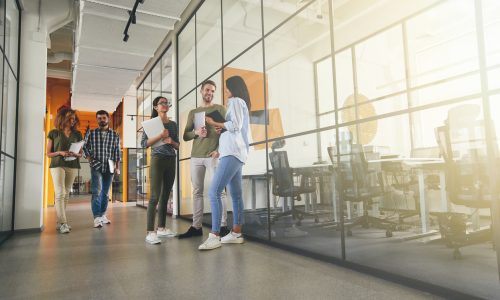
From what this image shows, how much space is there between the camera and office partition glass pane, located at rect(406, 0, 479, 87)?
10.6 feet

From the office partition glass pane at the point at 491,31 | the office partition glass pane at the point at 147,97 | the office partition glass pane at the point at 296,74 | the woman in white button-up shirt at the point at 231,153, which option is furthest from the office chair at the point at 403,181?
the office partition glass pane at the point at 147,97

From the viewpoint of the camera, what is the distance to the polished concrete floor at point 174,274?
5.70 ft

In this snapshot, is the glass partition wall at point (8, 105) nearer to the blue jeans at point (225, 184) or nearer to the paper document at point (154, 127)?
the paper document at point (154, 127)

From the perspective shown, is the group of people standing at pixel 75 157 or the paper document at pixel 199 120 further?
the group of people standing at pixel 75 157

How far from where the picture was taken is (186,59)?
206 inches

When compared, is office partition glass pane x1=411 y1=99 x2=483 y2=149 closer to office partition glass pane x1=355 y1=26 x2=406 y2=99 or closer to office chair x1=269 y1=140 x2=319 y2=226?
office chair x1=269 y1=140 x2=319 y2=226

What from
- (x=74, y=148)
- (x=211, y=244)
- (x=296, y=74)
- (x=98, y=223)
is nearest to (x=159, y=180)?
(x=211, y=244)

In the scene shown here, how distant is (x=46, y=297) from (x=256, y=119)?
2408 mm

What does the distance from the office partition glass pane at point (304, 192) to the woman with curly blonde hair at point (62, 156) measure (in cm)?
237

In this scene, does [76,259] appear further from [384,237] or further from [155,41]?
[155,41]

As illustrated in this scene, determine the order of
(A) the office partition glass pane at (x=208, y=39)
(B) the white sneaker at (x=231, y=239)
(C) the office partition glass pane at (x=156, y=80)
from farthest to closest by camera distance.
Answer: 1. (C) the office partition glass pane at (x=156, y=80)
2. (A) the office partition glass pane at (x=208, y=39)
3. (B) the white sneaker at (x=231, y=239)

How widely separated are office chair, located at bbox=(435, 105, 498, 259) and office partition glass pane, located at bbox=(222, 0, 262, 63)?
2.16m

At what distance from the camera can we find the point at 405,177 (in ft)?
11.3

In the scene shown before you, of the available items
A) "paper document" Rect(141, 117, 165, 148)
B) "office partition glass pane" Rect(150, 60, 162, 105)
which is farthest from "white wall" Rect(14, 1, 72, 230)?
"office partition glass pane" Rect(150, 60, 162, 105)
